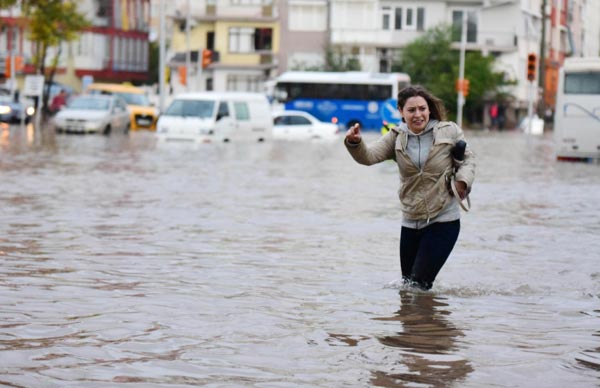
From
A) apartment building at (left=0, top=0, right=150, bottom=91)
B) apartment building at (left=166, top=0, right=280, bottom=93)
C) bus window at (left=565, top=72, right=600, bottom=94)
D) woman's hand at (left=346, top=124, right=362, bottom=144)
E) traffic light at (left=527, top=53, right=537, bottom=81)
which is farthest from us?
apartment building at (left=0, top=0, right=150, bottom=91)

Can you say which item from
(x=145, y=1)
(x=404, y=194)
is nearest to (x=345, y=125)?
(x=145, y=1)

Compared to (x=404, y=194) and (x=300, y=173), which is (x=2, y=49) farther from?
(x=404, y=194)

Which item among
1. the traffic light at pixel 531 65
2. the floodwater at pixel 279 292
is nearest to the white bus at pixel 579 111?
the traffic light at pixel 531 65

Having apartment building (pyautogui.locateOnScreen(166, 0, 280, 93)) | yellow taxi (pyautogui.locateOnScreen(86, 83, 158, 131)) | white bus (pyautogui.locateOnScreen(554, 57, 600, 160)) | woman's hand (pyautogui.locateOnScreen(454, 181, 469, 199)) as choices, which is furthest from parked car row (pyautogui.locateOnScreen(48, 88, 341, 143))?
apartment building (pyautogui.locateOnScreen(166, 0, 280, 93))

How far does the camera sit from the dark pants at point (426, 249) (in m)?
10.4

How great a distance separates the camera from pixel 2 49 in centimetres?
10481

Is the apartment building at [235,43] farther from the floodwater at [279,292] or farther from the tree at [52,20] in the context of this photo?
→ the floodwater at [279,292]

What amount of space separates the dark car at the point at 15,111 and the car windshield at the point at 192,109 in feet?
65.4

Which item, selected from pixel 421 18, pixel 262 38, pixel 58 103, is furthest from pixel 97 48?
pixel 58 103

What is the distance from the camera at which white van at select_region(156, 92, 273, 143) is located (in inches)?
1747

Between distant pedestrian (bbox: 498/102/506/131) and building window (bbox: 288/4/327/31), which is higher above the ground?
building window (bbox: 288/4/327/31)

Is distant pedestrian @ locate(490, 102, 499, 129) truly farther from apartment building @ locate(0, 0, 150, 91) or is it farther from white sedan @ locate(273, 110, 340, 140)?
white sedan @ locate(273, 110, 340, 140)

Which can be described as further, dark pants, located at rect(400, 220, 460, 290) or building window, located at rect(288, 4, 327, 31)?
building window, located at rect(288, 4, 327, 31)

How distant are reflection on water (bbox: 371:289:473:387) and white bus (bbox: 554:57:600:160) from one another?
29708mm
